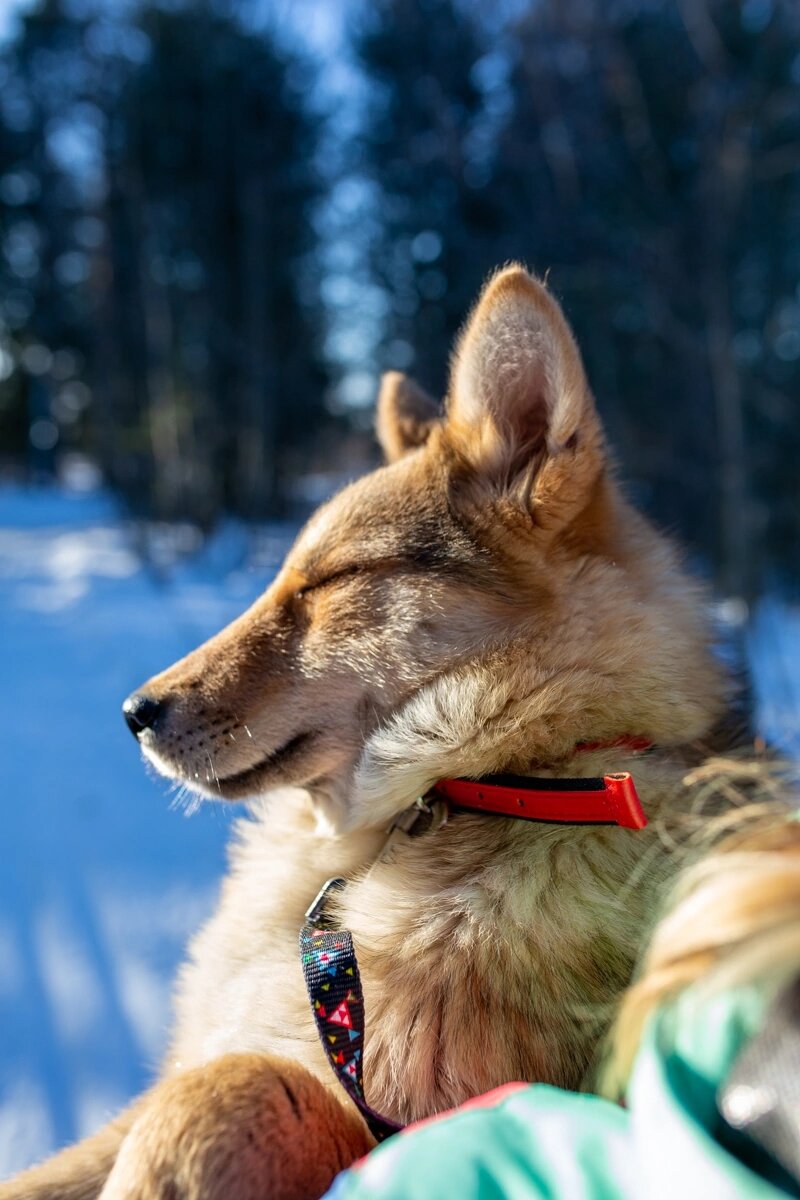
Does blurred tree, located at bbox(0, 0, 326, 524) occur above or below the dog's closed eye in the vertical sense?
above

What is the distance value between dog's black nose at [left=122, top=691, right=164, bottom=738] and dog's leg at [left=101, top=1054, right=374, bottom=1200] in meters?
0.87

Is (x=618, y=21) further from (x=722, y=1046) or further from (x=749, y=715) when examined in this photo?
(x=722, y=1046)

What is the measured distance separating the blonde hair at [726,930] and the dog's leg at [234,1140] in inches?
18.7

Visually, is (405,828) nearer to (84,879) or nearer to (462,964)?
(462,964)

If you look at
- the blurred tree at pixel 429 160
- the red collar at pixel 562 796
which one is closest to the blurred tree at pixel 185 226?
the blurred tree at pixel 429 160

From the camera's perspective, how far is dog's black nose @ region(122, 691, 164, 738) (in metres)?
2.05

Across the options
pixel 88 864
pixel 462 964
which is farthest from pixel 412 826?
pixel 88 864

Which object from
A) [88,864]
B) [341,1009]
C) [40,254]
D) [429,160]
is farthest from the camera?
[40,254]

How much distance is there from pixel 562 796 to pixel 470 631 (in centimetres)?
46

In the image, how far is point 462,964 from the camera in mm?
1593

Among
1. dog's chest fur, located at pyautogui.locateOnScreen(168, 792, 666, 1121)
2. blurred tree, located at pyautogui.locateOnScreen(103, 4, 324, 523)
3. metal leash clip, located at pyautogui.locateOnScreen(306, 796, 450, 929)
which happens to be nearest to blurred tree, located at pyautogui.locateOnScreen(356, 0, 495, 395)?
blurred tree, located at pyautogui.locateOnScreen(103, 4, 324, 523)

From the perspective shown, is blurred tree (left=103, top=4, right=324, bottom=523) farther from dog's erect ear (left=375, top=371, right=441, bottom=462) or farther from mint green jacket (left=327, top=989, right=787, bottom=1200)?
mint green jacket (left=327, top=989, right=787, bottom=1200)

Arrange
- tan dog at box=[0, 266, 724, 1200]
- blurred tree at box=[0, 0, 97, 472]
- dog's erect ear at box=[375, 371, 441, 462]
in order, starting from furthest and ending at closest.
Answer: blurred tree at box=[0, 0, 97, 472] < dog's erect ear at box=[375, 371, 441, 462] < tan dog at box=[0, 266, 724, 1200]

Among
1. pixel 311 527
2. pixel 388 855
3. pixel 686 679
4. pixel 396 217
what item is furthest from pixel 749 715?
pixel 396 217
